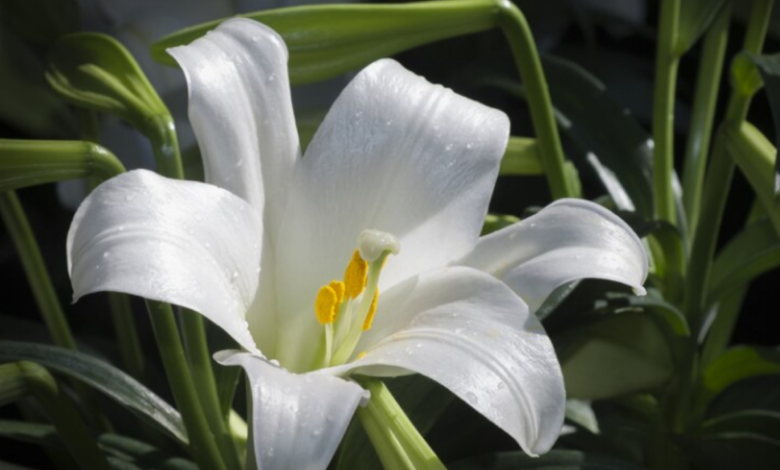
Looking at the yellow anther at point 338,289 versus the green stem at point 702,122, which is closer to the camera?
the yellow anther at point 338,289

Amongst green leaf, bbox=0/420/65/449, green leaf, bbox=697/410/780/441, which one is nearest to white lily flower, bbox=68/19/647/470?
green leaf, bbox=0/420/65/449

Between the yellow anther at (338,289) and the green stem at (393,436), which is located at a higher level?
the yellow anther at (338,289)

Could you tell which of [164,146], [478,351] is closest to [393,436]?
[478,351]

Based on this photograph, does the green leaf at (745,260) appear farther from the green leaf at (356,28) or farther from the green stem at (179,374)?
the green stem at (179,374)

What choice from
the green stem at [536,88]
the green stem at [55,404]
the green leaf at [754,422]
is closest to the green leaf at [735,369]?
the green leaf at [754,422]

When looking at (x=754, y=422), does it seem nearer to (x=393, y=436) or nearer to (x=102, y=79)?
(x=393, y=436)

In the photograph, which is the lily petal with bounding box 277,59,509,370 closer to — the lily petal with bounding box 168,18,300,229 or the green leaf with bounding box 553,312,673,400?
the lily petal with bounding box 168,18,300,229

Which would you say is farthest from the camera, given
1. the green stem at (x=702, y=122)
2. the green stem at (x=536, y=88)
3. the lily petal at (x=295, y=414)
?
the green stem at (x=702, y=122)

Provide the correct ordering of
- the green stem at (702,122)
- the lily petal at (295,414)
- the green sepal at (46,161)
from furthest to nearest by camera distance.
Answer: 1. the green stem at (702,122)
2. the green sepal at (46,161)
3. the lily petal at (295,414)
